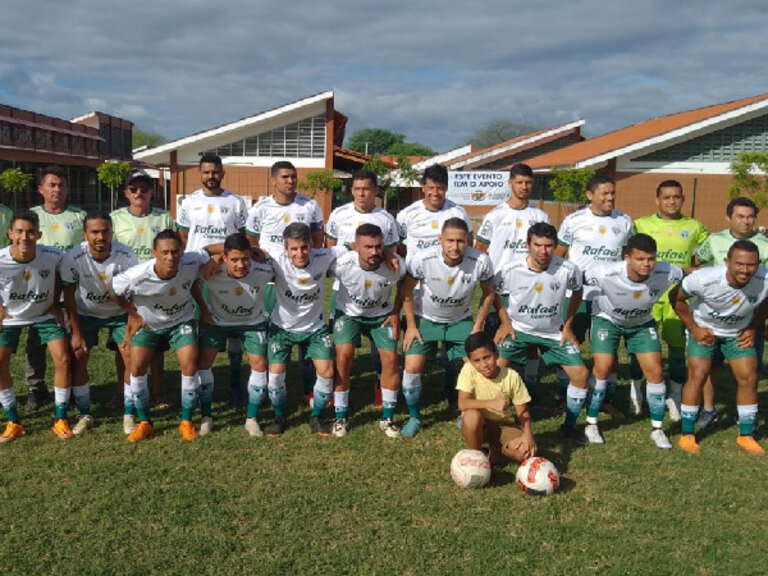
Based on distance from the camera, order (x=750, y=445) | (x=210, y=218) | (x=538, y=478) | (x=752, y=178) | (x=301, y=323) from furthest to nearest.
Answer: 1. (x=752, y=178)
2. (x=210, y=218)
3. (x=301, y=323)
4. (x=750, y=445)
5. (x=538, y=478)

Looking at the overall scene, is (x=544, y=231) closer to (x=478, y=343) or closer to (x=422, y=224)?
(x=478, y=343)

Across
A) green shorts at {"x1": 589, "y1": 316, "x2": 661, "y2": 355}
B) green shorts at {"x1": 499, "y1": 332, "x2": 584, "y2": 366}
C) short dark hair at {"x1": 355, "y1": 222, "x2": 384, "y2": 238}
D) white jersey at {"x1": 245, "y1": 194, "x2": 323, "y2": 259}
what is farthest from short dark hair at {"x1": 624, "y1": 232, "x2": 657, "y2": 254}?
white jersey at {"x1": 245, "y1": 194, "x2": 323, "y2": 259}

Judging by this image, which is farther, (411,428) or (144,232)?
(144,232)

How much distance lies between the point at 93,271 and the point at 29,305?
1.84 ft

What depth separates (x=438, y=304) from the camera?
5965mm

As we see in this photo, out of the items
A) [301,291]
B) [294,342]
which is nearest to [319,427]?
[294,342]

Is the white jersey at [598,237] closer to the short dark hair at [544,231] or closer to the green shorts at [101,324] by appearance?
the short dark hair at [544,231]

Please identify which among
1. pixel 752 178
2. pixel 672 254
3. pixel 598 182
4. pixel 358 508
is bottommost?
pixel 358 508

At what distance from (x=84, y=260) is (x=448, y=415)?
3465 millimetres

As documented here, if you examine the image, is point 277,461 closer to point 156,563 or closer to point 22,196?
point 156,563

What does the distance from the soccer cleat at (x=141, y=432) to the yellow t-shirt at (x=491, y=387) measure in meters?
2.61

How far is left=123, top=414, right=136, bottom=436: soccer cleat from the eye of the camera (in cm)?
573

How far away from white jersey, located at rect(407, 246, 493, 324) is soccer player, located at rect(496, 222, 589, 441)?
266 mm

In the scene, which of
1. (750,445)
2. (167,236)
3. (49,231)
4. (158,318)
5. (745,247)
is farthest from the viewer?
(49,231)
